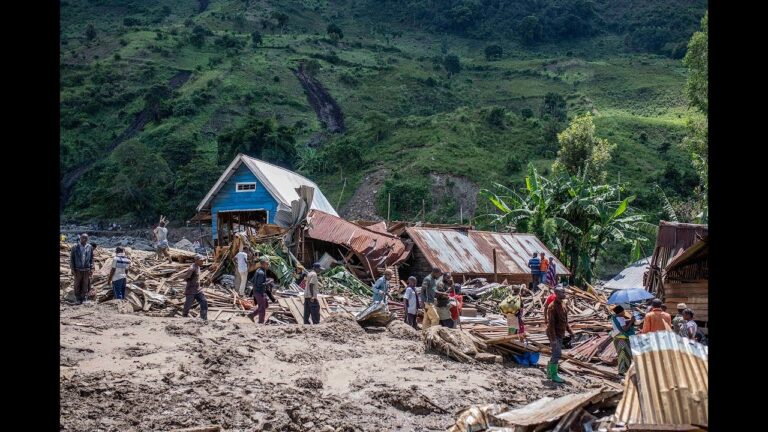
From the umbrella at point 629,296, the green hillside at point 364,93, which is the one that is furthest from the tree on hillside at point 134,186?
the umbrella at point 629,296

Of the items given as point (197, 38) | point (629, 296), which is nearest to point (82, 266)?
point (629, 296)

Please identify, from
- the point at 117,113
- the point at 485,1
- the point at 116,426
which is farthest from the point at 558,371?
the point at 485,1

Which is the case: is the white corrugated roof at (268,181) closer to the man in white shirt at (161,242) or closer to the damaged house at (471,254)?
the damaged house at (471,254)

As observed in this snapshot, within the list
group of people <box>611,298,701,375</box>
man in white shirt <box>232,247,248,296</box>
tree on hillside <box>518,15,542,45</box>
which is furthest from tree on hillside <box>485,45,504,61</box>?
group of people <box>611,298,701,375</box>

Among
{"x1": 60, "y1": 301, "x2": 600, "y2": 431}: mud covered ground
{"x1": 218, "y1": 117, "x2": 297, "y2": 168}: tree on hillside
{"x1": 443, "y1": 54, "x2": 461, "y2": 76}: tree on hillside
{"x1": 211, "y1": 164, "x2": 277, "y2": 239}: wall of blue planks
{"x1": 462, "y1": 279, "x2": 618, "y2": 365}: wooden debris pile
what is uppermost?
{"x1": 443, "y1": 54, "x2": 461, "y2": 76}: tree on hillside

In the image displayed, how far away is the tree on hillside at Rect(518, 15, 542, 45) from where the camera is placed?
391 feet

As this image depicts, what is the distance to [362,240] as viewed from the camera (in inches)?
931

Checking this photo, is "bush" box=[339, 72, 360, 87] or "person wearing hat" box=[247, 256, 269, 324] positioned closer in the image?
"person wearing hat" box=[247, 256, 269, 324]

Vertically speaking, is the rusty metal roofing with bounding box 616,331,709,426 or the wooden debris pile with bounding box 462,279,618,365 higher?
the rusty metal roofing with bounding box 616,331,709,426

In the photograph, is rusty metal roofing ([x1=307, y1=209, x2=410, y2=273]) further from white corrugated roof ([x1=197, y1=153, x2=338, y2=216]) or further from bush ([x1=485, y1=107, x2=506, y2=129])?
Result: bush ([x1=485, y1=107, x2=506, y2=129])

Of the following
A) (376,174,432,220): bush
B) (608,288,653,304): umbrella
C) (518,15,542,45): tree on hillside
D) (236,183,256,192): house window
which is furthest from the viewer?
(518,15,542,45): tree on hillside

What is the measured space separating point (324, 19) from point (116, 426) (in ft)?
391

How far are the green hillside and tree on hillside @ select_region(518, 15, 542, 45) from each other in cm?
36
